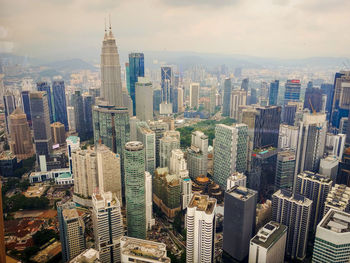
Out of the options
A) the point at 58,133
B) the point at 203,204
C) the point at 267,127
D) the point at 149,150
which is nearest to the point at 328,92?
the point at 267,127

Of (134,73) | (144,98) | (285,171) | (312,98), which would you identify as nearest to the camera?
(285,171)

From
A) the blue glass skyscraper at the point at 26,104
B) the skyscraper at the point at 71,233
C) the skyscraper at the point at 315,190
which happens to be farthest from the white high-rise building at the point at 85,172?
the skyscraper at the point at 315,190

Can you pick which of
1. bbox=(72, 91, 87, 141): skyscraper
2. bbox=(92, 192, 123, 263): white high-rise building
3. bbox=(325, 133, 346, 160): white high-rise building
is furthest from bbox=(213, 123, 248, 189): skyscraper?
bbox=(72, 91, 87, 141): skyscraper

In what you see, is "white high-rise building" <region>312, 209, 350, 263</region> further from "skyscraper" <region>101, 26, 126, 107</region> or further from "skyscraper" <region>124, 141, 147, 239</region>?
"skyscraper" <region>101, 26, 126, 107</region>

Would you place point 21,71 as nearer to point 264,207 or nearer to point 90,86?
point 90,86

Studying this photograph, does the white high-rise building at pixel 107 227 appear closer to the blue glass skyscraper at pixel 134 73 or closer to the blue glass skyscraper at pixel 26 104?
the blue glass skyscraper at pixel 26 104

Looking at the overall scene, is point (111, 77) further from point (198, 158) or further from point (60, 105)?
point (198, 158)
